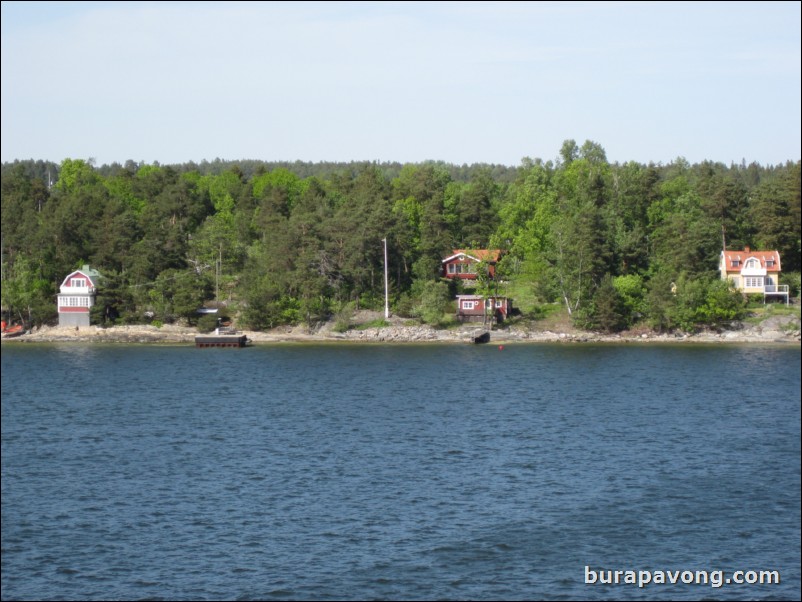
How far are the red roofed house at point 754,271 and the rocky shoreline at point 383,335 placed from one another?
16.2m

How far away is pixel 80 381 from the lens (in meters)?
63.2

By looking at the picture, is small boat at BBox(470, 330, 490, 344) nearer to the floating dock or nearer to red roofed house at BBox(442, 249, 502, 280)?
red roofed house at BBox(442, 249, 502, 280)

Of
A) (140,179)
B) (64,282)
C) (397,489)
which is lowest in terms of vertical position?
(397,489)

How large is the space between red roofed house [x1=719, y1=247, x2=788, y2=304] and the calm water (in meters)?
5.65

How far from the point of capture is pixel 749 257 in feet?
180

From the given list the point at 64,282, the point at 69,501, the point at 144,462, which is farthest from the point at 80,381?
the point at 69,501

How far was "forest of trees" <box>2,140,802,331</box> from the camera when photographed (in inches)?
2968

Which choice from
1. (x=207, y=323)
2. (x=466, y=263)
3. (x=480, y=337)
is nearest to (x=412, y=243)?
(x=466, y=263)

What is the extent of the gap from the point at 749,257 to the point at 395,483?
28.7 meters

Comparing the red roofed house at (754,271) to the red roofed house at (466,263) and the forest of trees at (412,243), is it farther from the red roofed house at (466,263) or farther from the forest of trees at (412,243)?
the red roofed house at (466,263)

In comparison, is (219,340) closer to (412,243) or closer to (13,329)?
(412,243)

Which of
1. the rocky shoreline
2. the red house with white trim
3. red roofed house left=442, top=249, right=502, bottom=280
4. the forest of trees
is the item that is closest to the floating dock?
the rocky shoreline

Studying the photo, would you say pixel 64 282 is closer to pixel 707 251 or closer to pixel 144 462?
pixel 144 462

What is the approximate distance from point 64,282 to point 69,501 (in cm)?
2621
